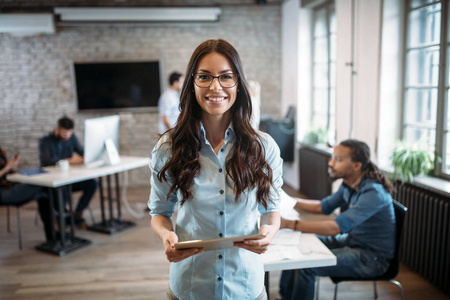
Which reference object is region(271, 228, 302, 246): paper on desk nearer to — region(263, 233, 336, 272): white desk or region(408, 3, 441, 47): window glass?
region(263, 233, 336, 272): white desk

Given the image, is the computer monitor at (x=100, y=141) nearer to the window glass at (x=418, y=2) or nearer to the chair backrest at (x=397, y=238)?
the chair backrest at (x=397, y=238)

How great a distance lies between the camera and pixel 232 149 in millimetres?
1348

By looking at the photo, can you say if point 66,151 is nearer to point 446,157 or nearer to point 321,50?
point 321,50

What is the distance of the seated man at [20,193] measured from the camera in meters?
3.80

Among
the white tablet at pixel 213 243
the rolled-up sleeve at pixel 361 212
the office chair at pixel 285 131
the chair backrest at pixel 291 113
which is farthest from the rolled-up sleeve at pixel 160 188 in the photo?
the chair backrest at pixel 291 113

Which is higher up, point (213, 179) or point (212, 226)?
point (213, 179)

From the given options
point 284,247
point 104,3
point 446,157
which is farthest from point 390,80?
point 104,3

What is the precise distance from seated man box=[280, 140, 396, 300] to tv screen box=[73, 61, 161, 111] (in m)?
4.37

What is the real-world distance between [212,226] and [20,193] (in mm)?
3147

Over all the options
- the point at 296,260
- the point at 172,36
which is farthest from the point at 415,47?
the point at 172,36

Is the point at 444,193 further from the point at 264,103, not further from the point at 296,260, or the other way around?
the point at 264,103

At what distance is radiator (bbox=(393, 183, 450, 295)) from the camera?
110 inches

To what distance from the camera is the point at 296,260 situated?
1855mm

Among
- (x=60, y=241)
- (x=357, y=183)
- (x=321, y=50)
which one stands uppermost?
(x=321, y=50)
